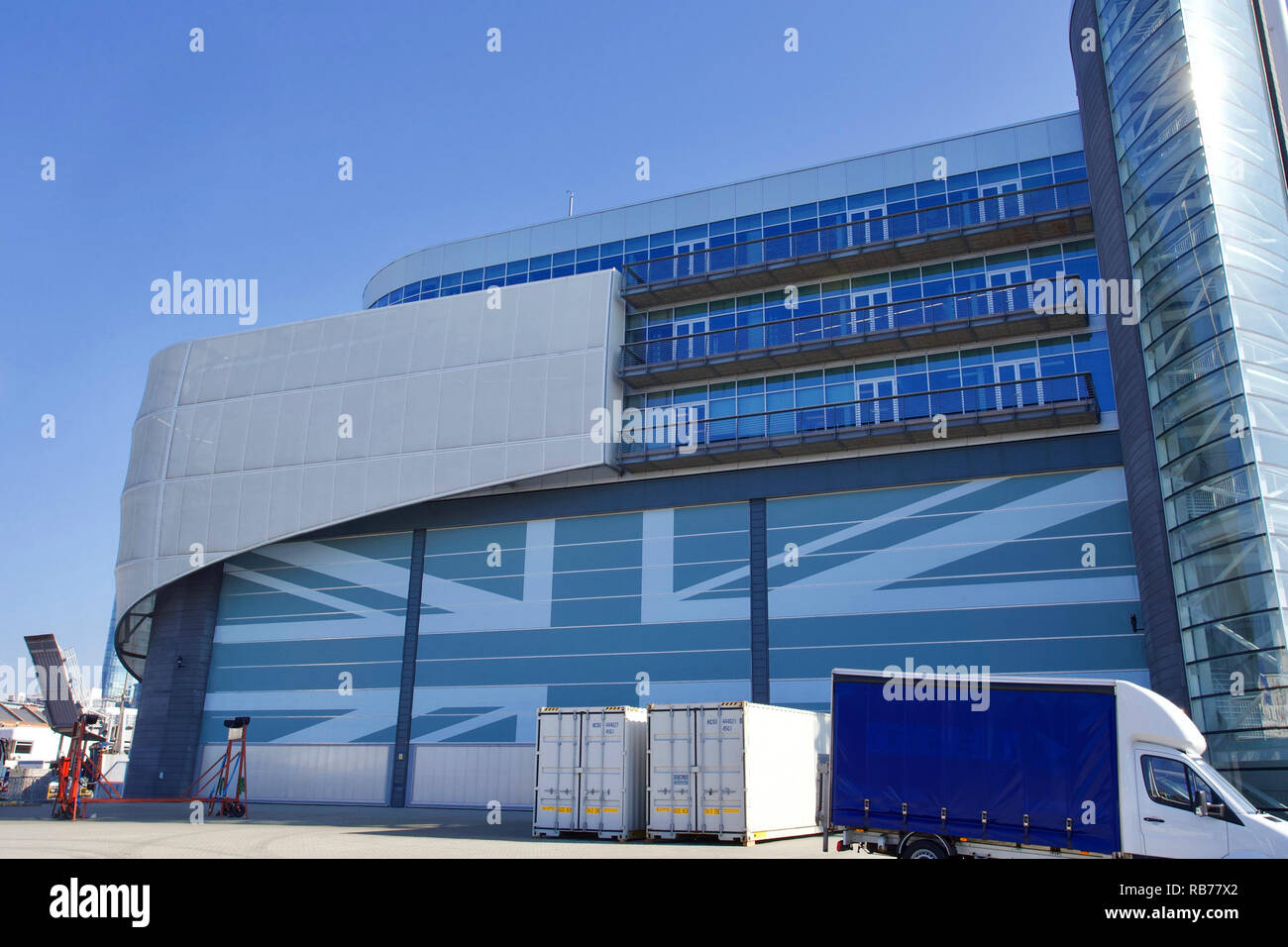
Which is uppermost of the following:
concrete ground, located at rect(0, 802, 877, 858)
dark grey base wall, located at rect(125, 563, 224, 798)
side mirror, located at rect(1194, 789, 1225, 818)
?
dark grey base wall, located at rect(125, 563, 224, 798)

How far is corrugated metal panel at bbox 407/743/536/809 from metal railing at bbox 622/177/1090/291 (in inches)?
763

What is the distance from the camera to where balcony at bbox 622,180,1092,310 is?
34125 millimetres

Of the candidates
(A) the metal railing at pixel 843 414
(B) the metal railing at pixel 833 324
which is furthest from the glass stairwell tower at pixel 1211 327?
(B) the metal railing at pixel 833 324

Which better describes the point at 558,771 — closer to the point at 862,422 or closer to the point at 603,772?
the point at 603,772

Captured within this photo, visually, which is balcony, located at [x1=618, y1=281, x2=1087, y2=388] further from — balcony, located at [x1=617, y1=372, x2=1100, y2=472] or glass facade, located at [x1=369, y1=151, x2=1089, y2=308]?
glass facade, located at [x1=369, y1=151, x2=1089, y2=308]

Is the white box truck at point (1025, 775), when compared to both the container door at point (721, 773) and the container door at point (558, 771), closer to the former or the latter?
the container door at point (721, 773)

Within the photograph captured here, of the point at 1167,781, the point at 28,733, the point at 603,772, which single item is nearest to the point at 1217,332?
the point at 1167,781

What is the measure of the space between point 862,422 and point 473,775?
19772 millimetres

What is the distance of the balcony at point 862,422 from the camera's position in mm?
31766

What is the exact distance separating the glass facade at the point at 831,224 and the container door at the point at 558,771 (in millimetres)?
20195

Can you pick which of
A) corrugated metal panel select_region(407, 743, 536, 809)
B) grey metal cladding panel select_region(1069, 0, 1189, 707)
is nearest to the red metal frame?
corrugated metal panel select_region(407, 743, 536, 809)

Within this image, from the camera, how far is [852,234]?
3703cm
